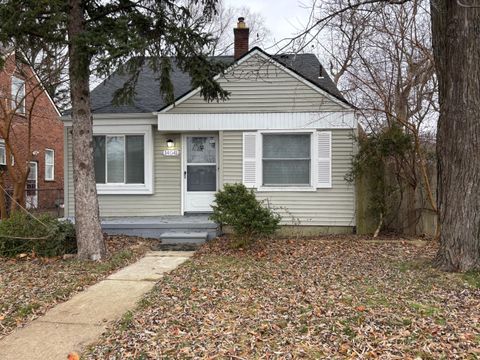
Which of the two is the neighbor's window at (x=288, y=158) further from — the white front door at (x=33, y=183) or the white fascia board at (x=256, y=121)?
the white front door at (x=33, y=183)

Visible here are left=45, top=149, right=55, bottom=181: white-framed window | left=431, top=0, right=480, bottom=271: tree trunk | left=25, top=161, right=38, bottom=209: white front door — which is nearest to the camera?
left=431, top=0, right=480, bottom=271: tree trunk

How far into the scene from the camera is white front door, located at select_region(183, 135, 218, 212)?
9805 millimetres

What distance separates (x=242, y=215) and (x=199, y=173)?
3.18m

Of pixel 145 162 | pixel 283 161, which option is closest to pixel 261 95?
pixel 283 161

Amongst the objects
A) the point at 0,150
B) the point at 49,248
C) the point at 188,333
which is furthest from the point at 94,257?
the point at 0,150

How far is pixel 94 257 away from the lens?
666 centimetres

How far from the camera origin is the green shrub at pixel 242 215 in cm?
698

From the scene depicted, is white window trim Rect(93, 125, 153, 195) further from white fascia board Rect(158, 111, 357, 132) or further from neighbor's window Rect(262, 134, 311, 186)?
neighbor's window Rect(262, 134, 311, 186)

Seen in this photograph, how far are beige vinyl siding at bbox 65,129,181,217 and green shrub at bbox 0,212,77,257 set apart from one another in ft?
8.90

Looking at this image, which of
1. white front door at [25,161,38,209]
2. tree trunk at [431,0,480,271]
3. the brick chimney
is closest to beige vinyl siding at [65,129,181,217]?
the brick chimney

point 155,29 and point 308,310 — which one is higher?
point 155,29

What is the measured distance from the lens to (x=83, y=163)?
6574 mm

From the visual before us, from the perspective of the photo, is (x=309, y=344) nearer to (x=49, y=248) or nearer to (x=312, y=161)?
(x=49, y=248)

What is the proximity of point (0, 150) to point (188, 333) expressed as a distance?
1511 cm
